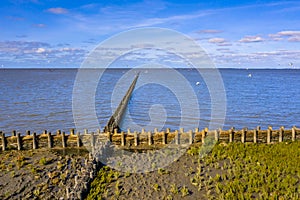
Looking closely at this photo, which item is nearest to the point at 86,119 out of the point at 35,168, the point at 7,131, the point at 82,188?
the point at 7,131

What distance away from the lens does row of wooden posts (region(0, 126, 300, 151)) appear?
23250mm

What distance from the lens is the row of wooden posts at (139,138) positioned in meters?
23.2

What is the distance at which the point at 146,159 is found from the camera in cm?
2064

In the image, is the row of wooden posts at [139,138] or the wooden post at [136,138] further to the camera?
the wooden post at [136,138]

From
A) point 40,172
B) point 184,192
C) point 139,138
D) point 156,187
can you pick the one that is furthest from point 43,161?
point 184,192

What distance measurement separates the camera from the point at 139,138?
23.7 metres

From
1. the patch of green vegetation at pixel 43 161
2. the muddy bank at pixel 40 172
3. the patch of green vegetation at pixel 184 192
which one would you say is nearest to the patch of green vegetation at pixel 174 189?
the patch of green vegetation at pixel 184 192

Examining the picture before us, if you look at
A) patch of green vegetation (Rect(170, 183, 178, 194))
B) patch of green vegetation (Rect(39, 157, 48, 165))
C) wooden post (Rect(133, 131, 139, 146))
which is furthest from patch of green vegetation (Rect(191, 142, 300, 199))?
patch of green vegetation (Rect(39, 157, 48, 165))

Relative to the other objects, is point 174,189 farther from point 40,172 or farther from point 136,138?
point 40,172

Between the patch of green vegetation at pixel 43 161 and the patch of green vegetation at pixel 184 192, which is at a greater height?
the patch of green vegetation at pixel 43 161

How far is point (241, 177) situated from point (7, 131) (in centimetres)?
2824

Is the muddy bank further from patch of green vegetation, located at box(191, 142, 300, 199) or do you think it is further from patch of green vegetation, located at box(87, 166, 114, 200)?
patch of green vegetation, located at box(191, 142, 300, 199)

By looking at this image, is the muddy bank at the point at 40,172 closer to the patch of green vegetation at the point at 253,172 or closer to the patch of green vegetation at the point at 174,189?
the patch of green vegetation at the point at 174,189

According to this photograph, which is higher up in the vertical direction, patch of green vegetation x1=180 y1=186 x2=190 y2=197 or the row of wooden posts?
the row of wooden posts
